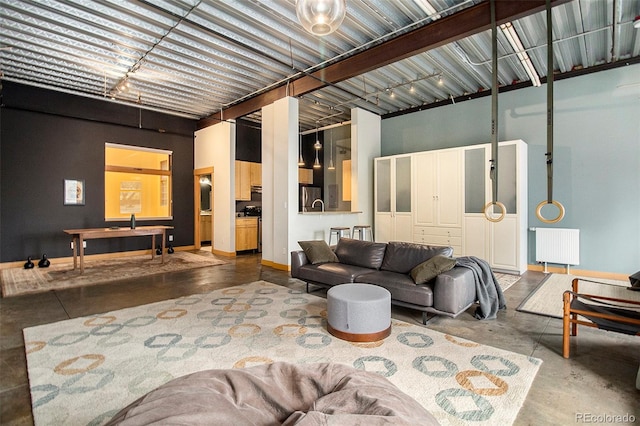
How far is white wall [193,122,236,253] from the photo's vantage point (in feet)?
25.9

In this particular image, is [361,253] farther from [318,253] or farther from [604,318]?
[604,318]

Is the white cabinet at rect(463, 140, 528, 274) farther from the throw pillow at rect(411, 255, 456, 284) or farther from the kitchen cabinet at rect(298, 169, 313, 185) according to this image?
the kitchen cabinet at rect(298, 169, 313, 185)

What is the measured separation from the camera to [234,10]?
3916 mm

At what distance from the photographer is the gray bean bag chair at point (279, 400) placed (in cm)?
108

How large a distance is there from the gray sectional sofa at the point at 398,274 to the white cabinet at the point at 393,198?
9.36ft

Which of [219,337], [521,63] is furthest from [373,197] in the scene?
[219,337]

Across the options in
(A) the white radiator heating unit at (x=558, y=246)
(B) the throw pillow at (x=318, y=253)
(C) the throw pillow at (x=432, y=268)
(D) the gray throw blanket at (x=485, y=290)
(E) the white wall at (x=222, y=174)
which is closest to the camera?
(C) the throw pillow at (x=432, y=268)

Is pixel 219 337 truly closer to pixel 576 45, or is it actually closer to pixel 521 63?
pixel 521 63

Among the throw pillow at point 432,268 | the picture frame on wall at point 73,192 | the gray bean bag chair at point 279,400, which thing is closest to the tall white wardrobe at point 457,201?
the throw pillow at point 432,268

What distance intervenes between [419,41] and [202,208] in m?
8.08

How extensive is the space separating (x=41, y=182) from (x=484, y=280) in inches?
334

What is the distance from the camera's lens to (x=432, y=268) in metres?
3.38

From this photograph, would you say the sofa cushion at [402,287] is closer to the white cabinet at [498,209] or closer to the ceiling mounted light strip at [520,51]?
the white cabinet at [498,209]

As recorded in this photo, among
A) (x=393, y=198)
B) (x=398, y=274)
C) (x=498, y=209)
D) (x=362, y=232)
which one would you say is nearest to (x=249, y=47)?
(x=398, y=274)
